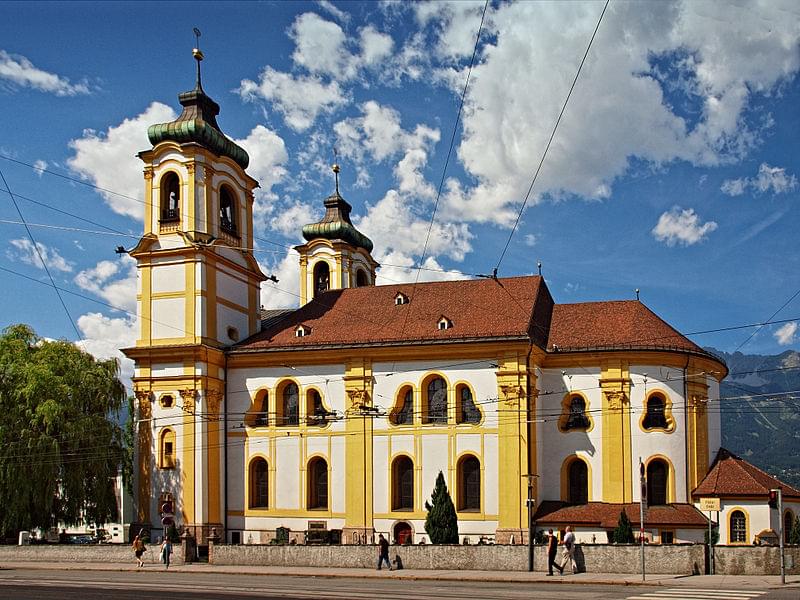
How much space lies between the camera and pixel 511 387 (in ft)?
149

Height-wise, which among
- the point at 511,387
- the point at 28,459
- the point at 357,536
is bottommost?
the point at 357,536

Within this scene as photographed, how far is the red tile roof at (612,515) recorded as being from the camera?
43.4 metres

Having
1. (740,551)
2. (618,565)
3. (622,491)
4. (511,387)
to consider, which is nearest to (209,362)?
(511,387)

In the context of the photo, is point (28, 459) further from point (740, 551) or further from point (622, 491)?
point (740, 551)

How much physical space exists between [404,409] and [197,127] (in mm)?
16846

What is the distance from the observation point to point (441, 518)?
4362 centimetres

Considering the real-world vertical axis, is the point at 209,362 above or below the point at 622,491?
above

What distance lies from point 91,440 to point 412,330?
15690 millimetres

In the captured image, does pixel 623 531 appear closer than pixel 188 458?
Yes


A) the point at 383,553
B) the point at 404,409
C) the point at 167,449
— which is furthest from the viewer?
the point at 167,449

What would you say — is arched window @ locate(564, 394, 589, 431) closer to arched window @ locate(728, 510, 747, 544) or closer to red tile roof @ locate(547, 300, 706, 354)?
red tile roof @ locate(547, 300, 706, 354)

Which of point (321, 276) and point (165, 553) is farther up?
point (321, 276)

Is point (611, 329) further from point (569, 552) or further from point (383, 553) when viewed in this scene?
point (383, 553)

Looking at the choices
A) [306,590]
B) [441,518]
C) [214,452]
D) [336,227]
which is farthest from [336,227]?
[306,590]
